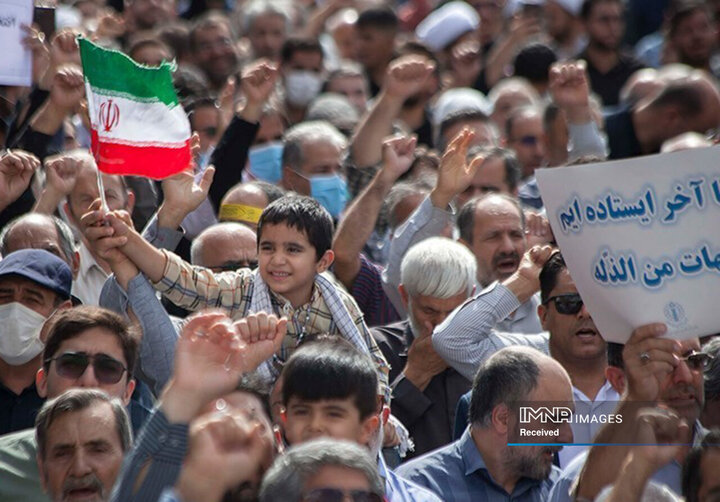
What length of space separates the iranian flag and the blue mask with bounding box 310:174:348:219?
2.34 metres

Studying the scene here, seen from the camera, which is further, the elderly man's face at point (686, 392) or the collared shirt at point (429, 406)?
the collared shirt at point (429, 406)

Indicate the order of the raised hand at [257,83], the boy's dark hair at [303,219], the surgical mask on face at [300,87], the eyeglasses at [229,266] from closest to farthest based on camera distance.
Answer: the boy's dark hair at [303,219] → the eyeglasses at [229,266] → the raised hand at [257,83] → the surgical mask on face at [300,87]

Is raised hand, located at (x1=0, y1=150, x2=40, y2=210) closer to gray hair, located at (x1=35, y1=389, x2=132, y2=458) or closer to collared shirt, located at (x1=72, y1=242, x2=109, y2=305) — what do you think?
collared shirt, located at (x1=72, y1=242, x2=109, y2=305)

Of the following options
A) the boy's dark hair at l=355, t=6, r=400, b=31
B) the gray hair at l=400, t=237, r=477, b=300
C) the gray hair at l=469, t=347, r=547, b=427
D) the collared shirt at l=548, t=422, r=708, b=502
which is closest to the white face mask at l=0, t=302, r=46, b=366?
the gray hair at l=400, t=237, r=477, b=300

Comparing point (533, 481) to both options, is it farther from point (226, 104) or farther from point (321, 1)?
point (321, 1)

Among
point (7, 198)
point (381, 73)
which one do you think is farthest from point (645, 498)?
point (381, 73)

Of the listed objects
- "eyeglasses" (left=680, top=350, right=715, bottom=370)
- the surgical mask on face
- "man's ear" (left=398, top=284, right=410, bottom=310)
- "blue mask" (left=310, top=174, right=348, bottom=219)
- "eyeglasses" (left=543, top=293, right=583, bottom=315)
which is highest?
"eyeglasses" (left=680, top=350, right=715, bottom=370)

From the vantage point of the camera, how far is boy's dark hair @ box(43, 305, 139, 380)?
5527 millimetres

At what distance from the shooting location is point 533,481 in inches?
215

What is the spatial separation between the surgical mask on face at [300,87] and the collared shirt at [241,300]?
5.37 metres

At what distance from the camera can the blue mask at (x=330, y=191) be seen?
8.71 m

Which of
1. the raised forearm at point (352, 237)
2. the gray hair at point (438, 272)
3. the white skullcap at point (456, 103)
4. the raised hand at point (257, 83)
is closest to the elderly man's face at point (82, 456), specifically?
the gray hair at point (438, 272)

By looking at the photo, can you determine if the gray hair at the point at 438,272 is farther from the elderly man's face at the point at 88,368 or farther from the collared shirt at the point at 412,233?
the elderly man's face at the point at 88,368

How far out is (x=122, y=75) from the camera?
20.6ft
